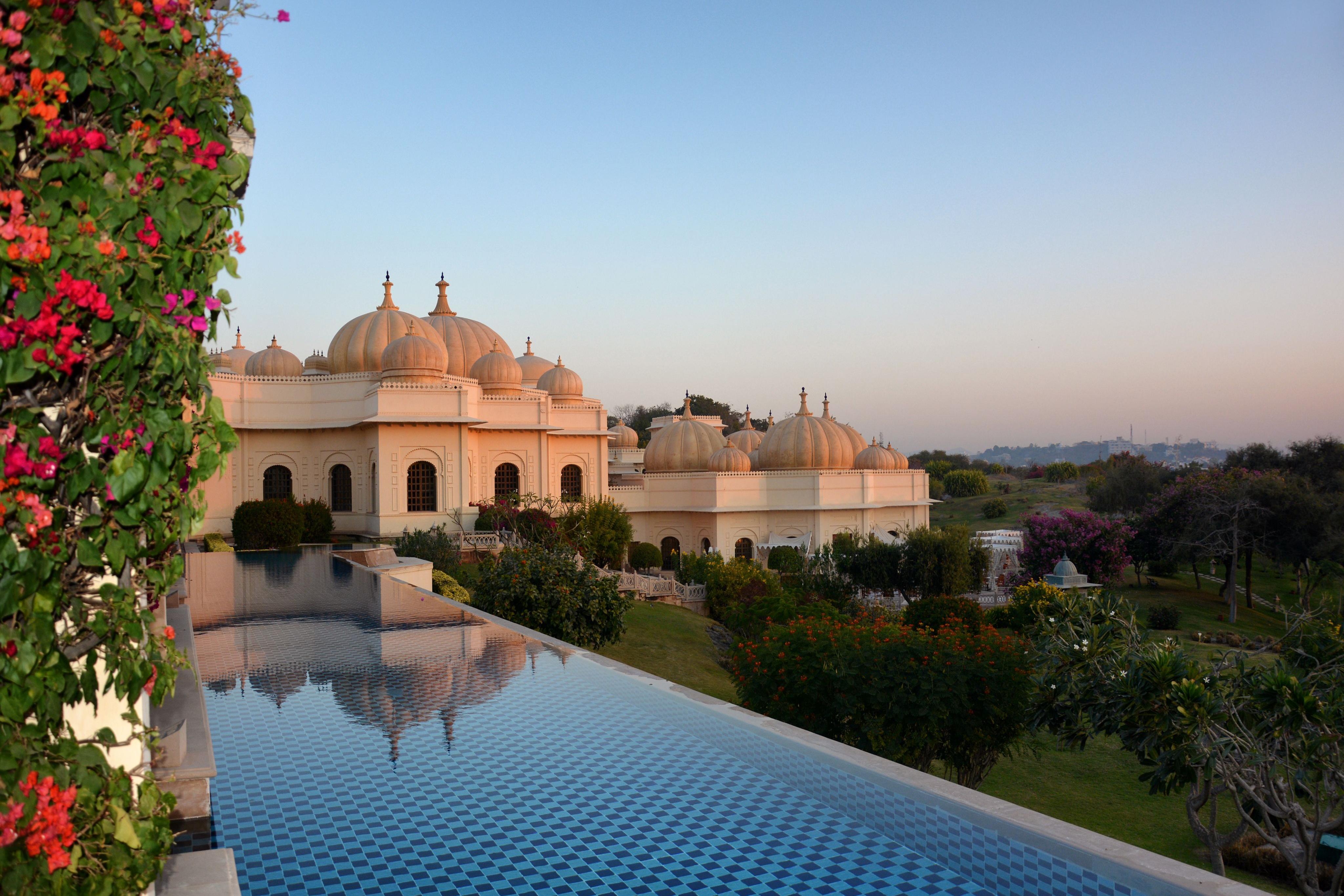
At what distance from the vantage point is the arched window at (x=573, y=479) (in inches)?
1177

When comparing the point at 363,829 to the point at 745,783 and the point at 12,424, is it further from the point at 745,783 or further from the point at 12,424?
Answer: the point at 12,424

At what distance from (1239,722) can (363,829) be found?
5.33 meters

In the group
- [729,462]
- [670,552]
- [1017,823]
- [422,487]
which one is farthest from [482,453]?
[1017,823]

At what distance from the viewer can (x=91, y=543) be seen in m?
1.81

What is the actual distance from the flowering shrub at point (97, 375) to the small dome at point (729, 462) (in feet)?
97.3

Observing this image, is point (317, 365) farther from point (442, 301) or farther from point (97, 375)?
point (97, 375)

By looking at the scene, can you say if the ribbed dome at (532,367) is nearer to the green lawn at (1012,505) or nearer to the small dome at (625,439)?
the small dome at (625,439)

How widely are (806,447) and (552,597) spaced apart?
21631 millimetres

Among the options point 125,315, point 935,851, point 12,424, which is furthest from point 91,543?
point 935,851

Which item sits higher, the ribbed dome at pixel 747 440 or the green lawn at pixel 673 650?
the ribbed dome at pixel 747 440

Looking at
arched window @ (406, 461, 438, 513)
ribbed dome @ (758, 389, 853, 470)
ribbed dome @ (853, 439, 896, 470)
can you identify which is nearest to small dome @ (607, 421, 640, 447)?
ribbed dome @ (758, 389, 853, 470)

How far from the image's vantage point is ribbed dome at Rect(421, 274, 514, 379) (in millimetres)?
29719

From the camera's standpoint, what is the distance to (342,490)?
2620cm

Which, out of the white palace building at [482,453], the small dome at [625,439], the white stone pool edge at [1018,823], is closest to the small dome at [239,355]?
the white palace building at [482,453]
